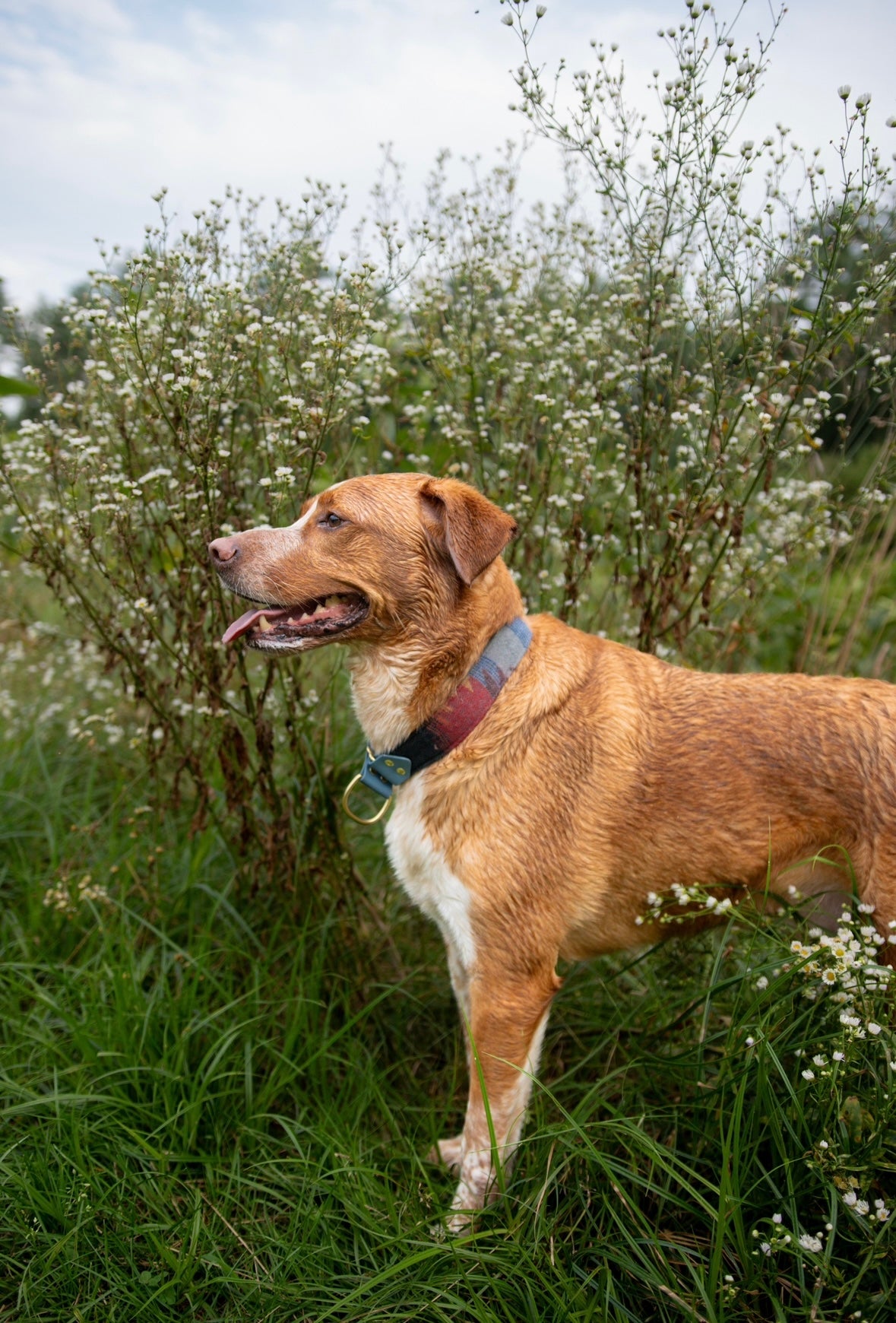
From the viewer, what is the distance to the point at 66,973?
3.25m

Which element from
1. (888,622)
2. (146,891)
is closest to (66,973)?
(146,891)

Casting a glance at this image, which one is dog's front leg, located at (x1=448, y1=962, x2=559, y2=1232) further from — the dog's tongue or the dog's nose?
the dog's nose

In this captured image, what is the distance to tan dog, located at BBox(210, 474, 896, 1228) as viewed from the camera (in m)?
2.47

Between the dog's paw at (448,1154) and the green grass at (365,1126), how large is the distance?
4 cm

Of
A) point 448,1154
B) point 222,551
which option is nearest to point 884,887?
point 448,1154

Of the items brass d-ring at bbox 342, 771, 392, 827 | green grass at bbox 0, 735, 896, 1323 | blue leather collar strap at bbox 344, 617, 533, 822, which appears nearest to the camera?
Result: green grass at bbox 0, 735, 896, 1323

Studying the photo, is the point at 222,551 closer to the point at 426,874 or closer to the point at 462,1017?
the point at 426,874

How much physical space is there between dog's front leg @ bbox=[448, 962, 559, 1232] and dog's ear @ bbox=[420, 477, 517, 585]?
114 centimetres

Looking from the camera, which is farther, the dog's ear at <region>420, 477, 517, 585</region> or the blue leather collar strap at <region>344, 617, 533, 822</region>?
the blue leather collar strap at <region>344, 617, 533, 822</region>

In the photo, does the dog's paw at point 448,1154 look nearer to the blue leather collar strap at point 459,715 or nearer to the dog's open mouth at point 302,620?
the blue leather collar strap at point 459,715

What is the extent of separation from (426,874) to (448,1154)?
3.25 feet

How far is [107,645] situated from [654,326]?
2.34 metres

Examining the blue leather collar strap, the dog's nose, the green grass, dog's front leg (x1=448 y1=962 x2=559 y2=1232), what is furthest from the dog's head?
the green grass

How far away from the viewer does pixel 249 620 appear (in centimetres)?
254
